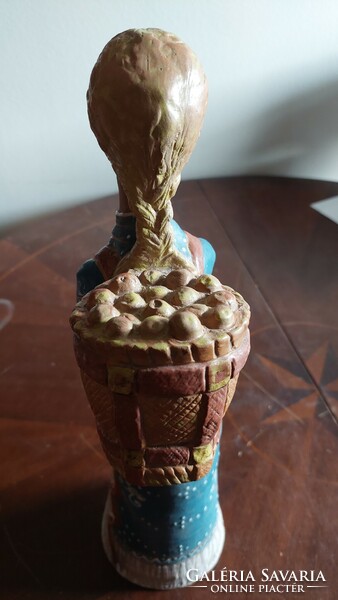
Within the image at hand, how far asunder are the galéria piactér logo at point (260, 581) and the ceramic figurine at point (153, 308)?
14 centimetres

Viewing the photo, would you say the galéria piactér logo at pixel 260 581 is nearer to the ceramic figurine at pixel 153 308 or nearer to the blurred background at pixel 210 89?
the ceramic figurine at pixel 153 308

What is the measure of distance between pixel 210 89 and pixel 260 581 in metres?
1.02

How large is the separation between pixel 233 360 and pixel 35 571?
341 mm

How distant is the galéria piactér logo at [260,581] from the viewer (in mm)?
571

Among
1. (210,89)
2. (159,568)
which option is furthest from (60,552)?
(210,89)

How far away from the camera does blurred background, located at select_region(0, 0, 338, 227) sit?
1088 millimetres

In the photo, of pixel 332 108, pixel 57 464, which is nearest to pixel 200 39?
pixel 332 108

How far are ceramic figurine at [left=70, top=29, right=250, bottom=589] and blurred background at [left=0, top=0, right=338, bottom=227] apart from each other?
729 mm

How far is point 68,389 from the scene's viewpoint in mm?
795

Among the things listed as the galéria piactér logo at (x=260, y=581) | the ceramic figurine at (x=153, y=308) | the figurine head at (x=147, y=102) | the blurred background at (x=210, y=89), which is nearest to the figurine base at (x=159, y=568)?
the galéria piactér logo at (x=260, y=581)

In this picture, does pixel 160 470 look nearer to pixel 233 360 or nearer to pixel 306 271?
pixel 233 360

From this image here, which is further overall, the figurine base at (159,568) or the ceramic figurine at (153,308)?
the figurine base at (159,568)

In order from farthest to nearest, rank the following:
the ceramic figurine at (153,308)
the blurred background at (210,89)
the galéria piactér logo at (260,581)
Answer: the blurred background at (210,89) → the galéria piactér logo at (260,581) → the ceramic figurine at (153,308)

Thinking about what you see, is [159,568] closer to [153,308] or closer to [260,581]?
[260,581]
